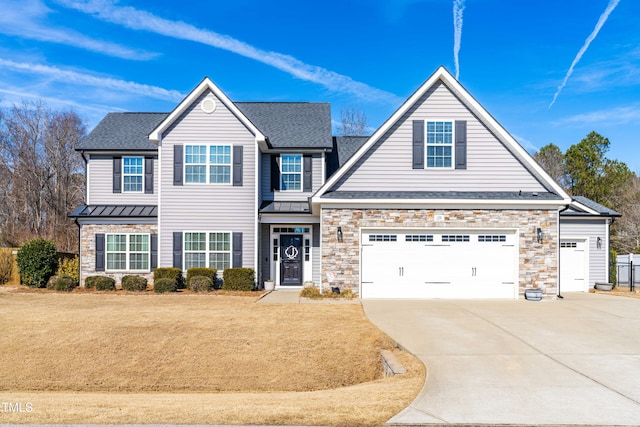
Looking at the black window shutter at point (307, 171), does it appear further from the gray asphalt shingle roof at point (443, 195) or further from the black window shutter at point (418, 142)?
the black window shutter at point (418, 142)

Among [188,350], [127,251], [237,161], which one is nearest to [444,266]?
[237,161]

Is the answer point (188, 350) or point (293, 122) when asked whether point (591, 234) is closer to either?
point (293, 122)

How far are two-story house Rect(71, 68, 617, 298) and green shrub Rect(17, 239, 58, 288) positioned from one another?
144 centimetres

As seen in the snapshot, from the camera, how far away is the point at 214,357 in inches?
405

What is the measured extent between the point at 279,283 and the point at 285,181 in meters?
4.24

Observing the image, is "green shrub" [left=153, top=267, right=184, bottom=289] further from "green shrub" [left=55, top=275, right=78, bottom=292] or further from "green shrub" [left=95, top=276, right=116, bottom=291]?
"green shrub" [left=55, top=275, right=78, bottom=292]

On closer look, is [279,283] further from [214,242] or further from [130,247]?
[130,247]

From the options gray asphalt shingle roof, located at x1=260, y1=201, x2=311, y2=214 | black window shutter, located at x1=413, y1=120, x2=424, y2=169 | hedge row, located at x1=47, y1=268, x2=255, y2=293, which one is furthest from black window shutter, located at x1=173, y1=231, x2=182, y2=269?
black window shutter, located at x1=413, y1=120, x2=424, y2=169

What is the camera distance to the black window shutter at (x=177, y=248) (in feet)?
63.1

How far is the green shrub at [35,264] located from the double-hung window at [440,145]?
50.8 feet

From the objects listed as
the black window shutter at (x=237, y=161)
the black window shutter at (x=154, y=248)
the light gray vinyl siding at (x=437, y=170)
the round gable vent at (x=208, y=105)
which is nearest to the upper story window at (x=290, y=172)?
the black window shutter at (x=237, y=161)

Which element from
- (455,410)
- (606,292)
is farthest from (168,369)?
(606,292)

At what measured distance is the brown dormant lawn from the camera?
627cm

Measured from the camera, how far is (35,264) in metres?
19.6
